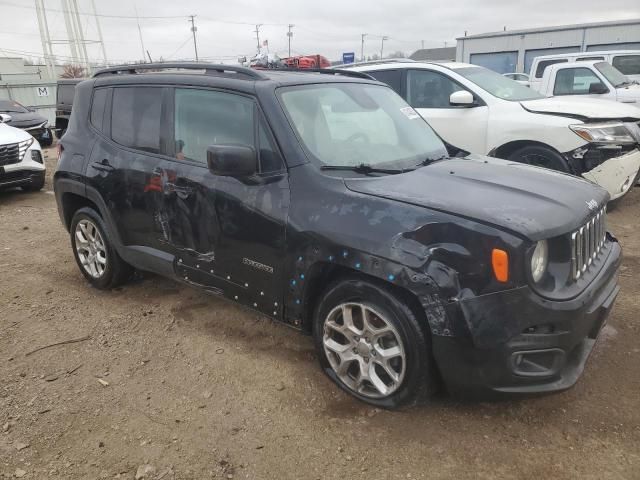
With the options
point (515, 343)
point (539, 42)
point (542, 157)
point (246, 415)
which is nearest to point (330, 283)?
point (246, 415)

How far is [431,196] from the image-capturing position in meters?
2.63

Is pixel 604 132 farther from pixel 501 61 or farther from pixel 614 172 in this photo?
pixel 501 61

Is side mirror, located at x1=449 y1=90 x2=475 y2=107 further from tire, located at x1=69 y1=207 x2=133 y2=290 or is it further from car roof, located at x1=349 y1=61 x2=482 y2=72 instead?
tire, located at x1=69 y1=207 x2=133 y2=290

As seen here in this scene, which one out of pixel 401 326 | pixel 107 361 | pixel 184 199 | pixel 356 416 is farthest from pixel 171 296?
pixel 401 326

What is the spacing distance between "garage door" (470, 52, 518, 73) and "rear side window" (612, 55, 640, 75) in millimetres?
16926

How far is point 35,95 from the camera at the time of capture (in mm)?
25891

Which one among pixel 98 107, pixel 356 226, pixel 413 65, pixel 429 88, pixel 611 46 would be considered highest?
pixel 611 46

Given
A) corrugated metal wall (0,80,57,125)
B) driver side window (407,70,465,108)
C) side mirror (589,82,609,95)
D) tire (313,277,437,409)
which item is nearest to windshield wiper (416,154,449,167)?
tire (313,277,437,409)

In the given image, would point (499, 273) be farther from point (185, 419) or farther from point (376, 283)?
point (185, 419)

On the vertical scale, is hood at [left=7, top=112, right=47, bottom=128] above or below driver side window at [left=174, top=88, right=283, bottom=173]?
below

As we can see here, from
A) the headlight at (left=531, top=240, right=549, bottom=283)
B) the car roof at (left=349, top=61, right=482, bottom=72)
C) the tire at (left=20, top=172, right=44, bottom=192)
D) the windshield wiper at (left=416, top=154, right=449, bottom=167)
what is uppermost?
the car roof at (left=349, top=61, right=482, bottom=72)

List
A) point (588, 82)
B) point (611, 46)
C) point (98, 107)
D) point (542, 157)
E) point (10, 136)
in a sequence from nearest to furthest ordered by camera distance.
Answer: point (98, 107) < point (542, 157) < point (10, 136) < point (588, 82) < point (611, 46)

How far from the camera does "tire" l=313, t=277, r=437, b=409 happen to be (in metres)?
2.57

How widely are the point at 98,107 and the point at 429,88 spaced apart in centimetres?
451
